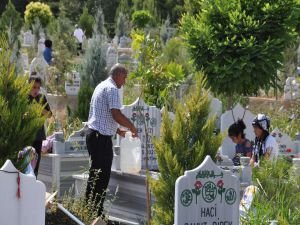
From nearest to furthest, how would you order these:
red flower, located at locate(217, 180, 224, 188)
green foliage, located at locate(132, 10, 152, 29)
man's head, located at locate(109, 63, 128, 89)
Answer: red flower, located at locate(217, 180, 224, 188) < man's head, located at locate(109, 63, 128, 89) < green foliage, located at locate(132, 10, 152, 29)

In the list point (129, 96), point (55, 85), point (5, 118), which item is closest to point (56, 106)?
point (55, 85)

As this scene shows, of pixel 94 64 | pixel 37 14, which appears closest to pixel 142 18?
pixel 37 14

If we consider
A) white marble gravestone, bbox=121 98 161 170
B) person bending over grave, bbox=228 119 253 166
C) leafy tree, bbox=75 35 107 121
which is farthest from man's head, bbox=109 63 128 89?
leafy tree, bbox=75 35 107 121

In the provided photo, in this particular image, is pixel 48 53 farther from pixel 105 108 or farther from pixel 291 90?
pixel 105 108

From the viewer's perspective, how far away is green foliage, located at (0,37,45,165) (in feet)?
22.9

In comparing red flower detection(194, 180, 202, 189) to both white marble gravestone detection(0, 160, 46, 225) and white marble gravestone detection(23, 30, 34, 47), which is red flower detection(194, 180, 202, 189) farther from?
white marble gravestone detection(23, 30, 34, 47)

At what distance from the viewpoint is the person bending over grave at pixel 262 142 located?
30.2 feet

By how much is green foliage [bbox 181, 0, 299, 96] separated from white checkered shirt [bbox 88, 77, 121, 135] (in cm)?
428

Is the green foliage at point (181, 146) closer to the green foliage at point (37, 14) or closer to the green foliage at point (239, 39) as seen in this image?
the green foliage at point (239, 39)

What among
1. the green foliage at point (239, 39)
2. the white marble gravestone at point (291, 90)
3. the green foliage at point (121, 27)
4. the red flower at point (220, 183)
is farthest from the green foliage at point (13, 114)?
the green foliage at point (121, 27)

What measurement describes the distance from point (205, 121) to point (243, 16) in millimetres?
6315

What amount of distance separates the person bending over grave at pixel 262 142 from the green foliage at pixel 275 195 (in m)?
1.04

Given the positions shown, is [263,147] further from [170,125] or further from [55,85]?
[55,85]

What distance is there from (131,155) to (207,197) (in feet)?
10.9
